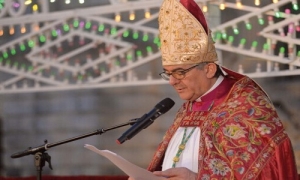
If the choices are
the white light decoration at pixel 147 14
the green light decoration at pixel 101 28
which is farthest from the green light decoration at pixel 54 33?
the white light decoration at pixel 147 14

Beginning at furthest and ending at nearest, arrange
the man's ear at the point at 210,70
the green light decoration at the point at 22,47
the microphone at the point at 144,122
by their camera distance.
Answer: the green light decoration at the point at 22,47, the man's ear at the point at 210,70, the microphone at the point at 144,122

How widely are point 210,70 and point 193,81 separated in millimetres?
102

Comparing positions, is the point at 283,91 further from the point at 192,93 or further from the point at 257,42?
the point at 192,93

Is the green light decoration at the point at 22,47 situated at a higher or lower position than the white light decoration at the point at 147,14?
lower

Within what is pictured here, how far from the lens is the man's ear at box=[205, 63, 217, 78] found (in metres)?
3.20

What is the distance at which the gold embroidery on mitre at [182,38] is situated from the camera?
3213 millimetres

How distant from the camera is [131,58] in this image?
5000mm

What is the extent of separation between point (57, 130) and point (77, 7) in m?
0.91

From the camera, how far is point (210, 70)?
3.21 meters

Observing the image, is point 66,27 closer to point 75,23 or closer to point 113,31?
point 75,23

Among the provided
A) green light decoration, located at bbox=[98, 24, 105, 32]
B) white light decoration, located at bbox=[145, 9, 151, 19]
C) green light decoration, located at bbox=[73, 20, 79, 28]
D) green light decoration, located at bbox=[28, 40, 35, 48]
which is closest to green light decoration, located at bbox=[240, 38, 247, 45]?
white light decoration, located at bbox=[145, 9, 151, 19]

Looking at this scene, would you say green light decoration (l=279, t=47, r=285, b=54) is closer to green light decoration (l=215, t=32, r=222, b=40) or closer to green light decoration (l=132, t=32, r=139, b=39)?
green light decoration (l=215, t=32, r=222, b=40)

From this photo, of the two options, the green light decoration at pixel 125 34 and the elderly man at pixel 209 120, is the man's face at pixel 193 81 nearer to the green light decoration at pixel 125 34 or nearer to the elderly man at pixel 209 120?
the elderly man at pixel 209 120

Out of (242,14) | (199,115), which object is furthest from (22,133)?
(199,115)
